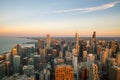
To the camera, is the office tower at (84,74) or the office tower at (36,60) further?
the office tower at (36,60)

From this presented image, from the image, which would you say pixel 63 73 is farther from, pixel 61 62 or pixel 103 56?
pixel 103 56

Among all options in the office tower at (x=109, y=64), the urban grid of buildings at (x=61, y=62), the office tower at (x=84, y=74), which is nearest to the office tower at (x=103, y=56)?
the urban grid of buildings at (x=61, y=62)

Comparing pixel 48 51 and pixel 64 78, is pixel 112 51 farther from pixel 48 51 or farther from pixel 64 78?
pixel 64 78

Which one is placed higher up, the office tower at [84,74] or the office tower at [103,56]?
the office tower at [103,56]

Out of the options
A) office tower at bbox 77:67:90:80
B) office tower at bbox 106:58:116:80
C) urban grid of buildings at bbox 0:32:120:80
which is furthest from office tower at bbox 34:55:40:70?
→ office tower at bbox 106:58:116:80

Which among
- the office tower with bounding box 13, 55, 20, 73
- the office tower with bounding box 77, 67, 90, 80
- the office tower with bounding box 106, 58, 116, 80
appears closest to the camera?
the office tower with bounding box 77, 67, 90, 80

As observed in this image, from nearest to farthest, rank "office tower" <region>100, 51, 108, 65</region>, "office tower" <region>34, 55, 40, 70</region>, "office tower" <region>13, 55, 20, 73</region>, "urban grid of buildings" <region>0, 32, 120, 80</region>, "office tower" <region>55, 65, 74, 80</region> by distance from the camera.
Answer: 1. "office tower" <region>55, 65, 74, 80</region>
2. "urban grid of buildings" <region>0, 32, 120, 80</region>
3. "office tower" <region>13, 55, 20, 73</region>
4. "office tower" <region>34, 55, 40, 70</region>
5. "office tower" <region>100, 51, 108, 65</region>

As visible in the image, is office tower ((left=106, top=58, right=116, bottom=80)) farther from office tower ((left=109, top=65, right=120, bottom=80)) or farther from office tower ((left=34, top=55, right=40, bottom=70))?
office tower ((left=34, top=55, right=40, bottom=70))

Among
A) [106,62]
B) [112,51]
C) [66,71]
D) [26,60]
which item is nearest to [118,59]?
[106,62]

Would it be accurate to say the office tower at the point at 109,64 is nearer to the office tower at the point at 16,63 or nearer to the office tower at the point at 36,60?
the office tower at the point at 36,60
